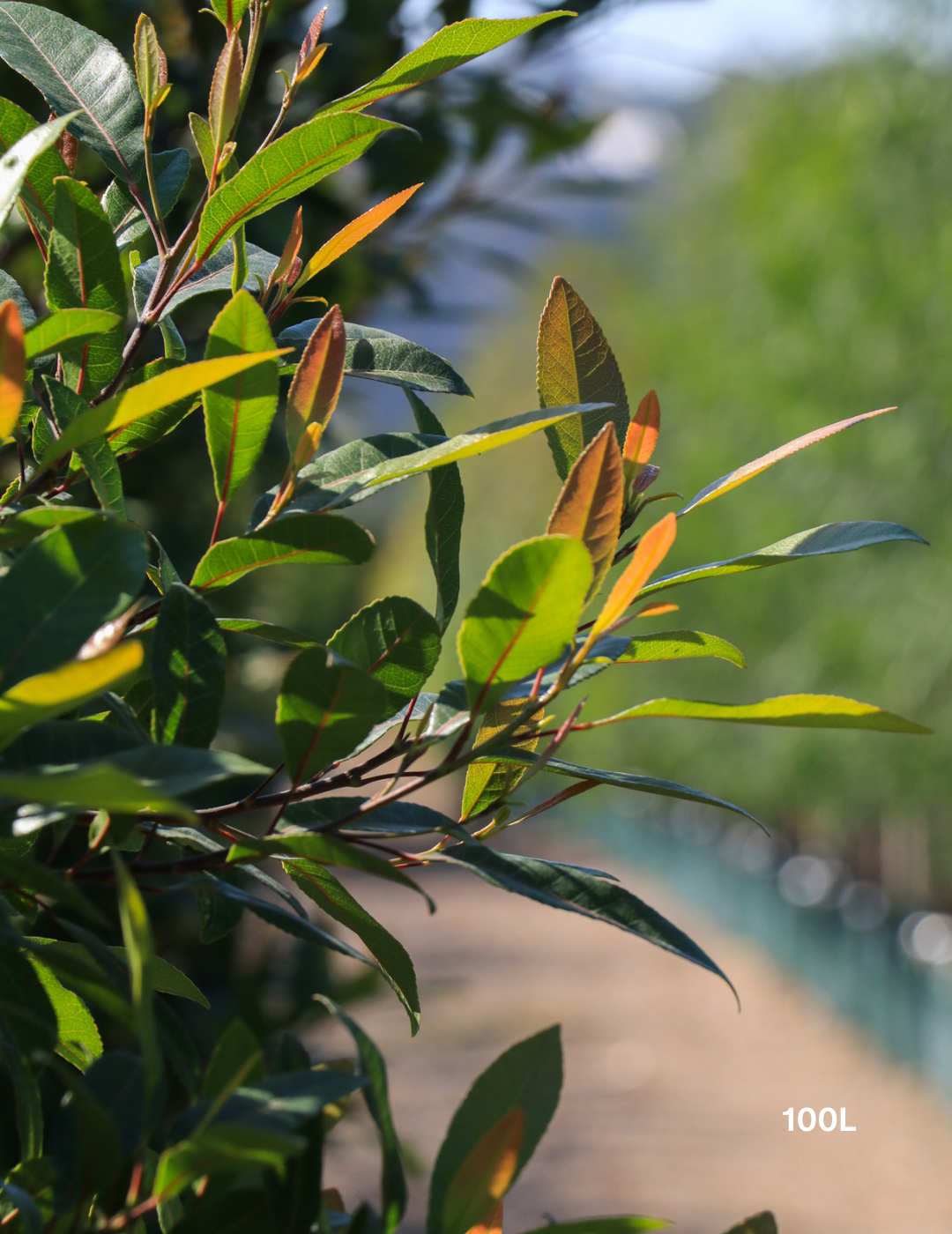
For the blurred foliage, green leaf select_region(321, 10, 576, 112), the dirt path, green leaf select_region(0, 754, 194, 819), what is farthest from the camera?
the blurred foliage

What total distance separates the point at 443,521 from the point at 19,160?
122 millimetres

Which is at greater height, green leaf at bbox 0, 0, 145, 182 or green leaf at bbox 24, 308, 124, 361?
green leaf at bbox 0, 0, 145, 182

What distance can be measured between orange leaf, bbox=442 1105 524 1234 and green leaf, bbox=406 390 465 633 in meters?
0.11

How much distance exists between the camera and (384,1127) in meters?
0.22

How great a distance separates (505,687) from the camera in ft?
0.74

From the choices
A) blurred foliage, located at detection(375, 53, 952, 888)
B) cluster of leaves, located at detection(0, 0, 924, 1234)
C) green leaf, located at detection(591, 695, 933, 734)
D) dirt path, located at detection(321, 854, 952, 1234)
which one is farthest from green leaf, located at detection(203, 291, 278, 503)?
blurred foliage, located at detection(375, 53, 952, 888)

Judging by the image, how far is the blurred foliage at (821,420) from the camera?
4.14m

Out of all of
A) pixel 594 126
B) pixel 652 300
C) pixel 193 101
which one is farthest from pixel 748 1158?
pixel 652 300

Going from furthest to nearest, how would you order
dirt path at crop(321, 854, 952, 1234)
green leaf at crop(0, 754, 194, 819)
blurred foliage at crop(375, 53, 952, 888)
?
blurred foliage at crop(375, 53, 952, 888), dirt path at crop(321, 854, 952, 1234), green leaf at crop(0, 754, 194, 819)

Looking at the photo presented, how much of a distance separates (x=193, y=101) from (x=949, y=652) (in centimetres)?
370

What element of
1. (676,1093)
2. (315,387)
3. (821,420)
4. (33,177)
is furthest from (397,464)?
(821,420)

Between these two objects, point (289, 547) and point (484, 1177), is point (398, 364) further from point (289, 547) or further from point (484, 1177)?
point (484, 1177)

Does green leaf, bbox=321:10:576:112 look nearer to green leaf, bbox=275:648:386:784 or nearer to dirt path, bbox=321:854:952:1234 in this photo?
green leaf, bbox=275:648:386:784

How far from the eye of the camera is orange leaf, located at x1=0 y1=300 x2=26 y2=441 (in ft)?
0.63
